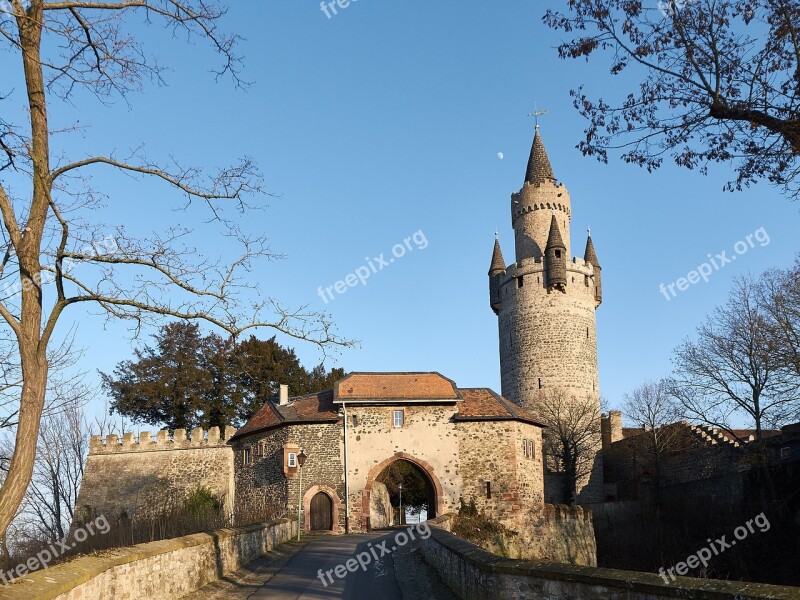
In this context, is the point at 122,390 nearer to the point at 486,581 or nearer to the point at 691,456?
the point at 691,456

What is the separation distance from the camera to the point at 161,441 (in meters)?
38.6

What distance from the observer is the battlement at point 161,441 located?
124 ft

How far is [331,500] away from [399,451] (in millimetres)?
3469

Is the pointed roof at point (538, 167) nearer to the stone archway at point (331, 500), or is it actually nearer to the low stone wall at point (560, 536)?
the low stone wall at point (560, 536)

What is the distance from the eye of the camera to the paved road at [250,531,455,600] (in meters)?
11.8

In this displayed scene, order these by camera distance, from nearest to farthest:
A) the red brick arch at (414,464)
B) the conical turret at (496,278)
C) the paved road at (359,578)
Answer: the paved road at (359,578)
the red brick arch at (414,464)
the conical turret at (496,278)

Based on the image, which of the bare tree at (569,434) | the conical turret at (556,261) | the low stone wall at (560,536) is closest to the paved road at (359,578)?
the low stone wall at (560,536)

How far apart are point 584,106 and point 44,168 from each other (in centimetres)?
684

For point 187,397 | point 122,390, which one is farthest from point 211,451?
point 122,390

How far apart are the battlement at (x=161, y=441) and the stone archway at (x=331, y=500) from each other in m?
7.97

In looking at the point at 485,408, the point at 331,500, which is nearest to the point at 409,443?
the point at 485,408

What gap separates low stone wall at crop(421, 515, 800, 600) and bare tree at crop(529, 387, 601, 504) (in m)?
31.4

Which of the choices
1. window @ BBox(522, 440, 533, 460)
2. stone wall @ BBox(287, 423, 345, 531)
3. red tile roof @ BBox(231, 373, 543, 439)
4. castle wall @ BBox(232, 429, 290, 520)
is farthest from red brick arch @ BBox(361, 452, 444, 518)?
window @ BBox(522, 440, 533, 460)

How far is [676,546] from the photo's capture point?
102 feet
